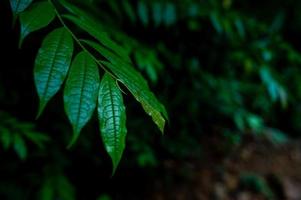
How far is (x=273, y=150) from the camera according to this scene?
4391 millimetres

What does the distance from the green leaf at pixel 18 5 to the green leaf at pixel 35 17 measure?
22 millimetres

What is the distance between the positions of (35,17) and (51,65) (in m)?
0.20

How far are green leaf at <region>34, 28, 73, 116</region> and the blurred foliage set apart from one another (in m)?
1.10

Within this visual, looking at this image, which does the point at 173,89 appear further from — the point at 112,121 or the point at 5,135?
the point at 112,121

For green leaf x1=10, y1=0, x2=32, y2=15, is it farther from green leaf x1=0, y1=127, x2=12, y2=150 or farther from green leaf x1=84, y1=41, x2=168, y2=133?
green leaf x1=0, y1=127, x2=12, y2=150

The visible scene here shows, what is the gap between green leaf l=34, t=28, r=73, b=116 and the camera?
92cm

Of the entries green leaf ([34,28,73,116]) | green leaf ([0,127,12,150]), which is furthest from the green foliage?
green leaf ([0,127,12,150])

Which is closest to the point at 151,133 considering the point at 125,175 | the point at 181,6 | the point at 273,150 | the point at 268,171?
the point at 125,175

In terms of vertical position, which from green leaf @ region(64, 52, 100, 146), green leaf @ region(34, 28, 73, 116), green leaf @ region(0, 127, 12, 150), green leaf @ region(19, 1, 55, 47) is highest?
green leaf @ region(19, 1, 55, 47)

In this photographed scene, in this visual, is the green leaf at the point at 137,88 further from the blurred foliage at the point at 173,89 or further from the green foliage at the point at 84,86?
the blurred foliage at the point at 173,89

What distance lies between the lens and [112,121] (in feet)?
2.97

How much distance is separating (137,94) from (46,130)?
1.94 m

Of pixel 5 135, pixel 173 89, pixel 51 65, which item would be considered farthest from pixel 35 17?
pixel 173 89

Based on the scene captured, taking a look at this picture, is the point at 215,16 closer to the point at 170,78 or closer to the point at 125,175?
the point at 170,78
